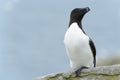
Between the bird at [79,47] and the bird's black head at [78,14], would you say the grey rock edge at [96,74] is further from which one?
the bird's black head at [78,14]

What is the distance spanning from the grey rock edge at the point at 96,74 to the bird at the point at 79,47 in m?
0.19

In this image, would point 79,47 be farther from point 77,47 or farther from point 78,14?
point 78,14

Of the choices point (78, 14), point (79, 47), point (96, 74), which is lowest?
point (96, 74)

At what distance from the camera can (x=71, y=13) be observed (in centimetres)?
907

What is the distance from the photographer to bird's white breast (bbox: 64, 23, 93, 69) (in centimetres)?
841

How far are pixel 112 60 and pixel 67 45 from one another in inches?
658

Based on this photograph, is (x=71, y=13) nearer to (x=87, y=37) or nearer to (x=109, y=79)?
(x=87, y=37)

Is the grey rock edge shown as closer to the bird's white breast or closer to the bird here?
the bird

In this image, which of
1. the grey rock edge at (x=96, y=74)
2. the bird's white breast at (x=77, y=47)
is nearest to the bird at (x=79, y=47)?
the bird's white breast at (x=77, y=47)

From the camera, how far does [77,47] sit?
8.41 meters

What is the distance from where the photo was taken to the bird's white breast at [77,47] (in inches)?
331

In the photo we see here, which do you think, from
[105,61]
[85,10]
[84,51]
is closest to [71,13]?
[85,10]

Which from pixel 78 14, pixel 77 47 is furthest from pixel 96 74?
pixel 78 14

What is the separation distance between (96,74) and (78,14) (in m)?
1.65
